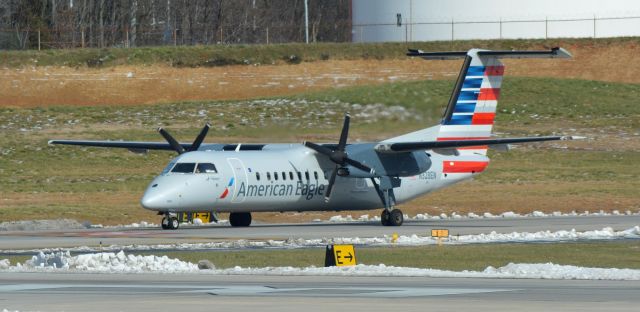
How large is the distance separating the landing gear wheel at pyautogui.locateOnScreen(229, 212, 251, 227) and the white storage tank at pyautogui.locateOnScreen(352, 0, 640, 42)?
1711 inches

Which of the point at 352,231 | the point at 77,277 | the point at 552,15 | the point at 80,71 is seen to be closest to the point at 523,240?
the point at 352,231

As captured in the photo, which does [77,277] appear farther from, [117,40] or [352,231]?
[117,40]

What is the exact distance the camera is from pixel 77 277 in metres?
24.0

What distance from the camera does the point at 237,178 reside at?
131 ft

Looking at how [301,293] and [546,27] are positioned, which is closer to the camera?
[301,293]

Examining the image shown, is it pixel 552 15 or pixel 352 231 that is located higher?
pixel 552 15

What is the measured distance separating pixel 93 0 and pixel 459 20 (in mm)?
34059

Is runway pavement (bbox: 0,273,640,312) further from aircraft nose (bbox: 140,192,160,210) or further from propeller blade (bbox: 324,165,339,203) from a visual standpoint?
propeller blade (bbox: 324,165,339,203)

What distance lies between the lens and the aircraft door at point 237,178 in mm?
39719

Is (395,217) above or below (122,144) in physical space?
below

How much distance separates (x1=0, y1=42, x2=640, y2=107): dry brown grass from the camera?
82.4m

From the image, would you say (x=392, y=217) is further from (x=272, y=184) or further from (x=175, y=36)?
(x=175, y=36)

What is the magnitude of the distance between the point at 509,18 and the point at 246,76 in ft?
55.7

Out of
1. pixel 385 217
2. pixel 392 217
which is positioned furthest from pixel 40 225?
pixel 392 217
